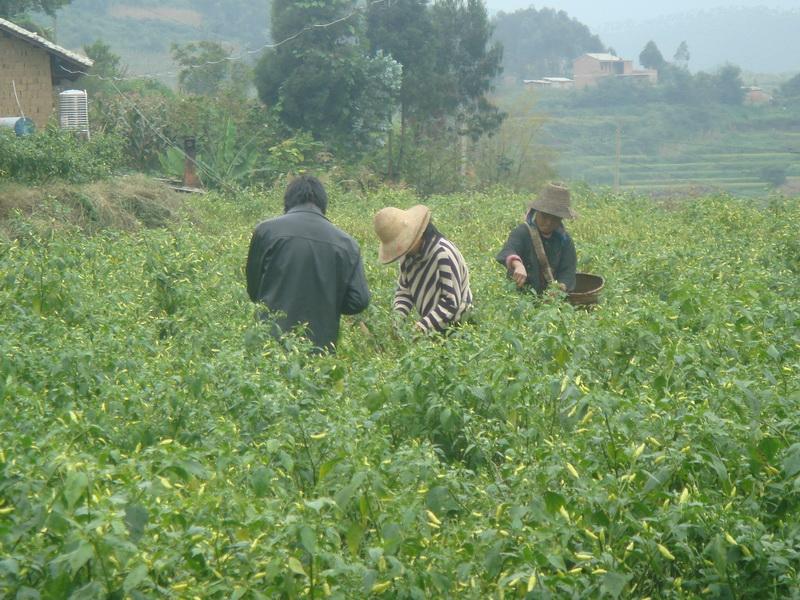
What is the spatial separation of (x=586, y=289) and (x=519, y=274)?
1318mm

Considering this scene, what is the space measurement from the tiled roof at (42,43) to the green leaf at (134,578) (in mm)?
21202

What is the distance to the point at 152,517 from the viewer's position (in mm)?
3377

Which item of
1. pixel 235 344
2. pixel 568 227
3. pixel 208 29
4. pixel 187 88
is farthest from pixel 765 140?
pixel 235 344

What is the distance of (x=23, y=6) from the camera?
106ft

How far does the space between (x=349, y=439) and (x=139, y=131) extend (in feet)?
69.8

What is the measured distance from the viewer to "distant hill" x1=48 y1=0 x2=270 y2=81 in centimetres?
7350

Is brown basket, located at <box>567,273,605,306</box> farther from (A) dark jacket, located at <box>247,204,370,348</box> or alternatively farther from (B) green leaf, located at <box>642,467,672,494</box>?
(B) green leaf, located at <box>642,467,672,494</box>

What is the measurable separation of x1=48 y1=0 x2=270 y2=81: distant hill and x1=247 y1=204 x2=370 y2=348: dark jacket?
65.0 metres

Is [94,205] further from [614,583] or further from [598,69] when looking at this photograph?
[598,69]

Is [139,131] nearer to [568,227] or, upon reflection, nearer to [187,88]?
[568,227]

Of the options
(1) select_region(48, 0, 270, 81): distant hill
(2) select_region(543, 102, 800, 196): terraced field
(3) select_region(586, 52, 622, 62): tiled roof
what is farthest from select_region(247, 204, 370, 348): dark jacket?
(3) select_region(586, 52, 622, 62): tiled roof

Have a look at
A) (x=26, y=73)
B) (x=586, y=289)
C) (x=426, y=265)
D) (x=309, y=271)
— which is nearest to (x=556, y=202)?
(x=586, y=289)

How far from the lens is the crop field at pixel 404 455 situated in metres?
3.28

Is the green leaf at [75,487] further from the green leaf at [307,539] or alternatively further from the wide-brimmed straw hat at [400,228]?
the wide-brimmed straw hat at [400,228]
